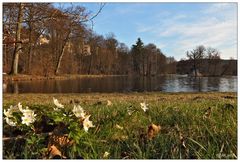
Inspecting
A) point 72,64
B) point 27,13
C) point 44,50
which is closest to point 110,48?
point 72,64

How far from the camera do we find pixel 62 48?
1553 inches

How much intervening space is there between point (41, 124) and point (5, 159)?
0.50m

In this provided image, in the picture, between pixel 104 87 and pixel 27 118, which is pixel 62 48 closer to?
pixel 104 87

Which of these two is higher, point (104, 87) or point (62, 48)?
point (62, 48)

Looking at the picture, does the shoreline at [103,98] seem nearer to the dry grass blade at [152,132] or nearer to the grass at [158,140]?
the grass at [158,140]

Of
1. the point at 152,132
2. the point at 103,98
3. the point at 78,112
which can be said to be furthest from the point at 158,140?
the point at 103,98

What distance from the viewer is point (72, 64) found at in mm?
50781

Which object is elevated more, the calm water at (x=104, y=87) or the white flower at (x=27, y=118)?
the white flower at (x=27, y=118)

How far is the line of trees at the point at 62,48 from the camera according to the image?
3.44m

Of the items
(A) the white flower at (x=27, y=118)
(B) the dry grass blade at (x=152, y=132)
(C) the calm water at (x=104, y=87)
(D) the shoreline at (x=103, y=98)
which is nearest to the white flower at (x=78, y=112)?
(A) the white flower at (x=27, y=118)

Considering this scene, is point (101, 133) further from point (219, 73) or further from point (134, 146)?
point (219, 73)

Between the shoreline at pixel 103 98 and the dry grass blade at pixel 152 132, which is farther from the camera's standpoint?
the shoreline at pixel 103 98

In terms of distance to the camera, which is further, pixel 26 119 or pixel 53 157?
pixel 26 119

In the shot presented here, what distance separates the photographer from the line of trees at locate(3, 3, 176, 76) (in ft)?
11.3
